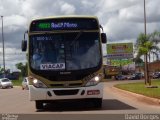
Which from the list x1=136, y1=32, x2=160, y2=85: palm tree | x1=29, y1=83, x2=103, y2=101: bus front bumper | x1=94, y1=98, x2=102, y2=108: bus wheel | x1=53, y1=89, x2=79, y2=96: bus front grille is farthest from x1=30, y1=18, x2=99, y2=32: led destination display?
x1=136, y1=32, x2=160, y2=85: palm tree

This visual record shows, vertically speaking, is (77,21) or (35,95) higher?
(77,21)

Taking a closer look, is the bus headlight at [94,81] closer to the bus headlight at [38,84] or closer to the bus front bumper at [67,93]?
the bus front bumper at [67,93]

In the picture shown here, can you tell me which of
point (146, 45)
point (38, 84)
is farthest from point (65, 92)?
point (146, 45)

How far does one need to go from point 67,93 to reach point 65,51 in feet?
5.19

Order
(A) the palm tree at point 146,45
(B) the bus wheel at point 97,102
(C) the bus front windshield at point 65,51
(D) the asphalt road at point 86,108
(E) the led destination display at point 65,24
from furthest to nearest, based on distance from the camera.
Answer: (A) the palm tree at point 146,45, (B) the bus wheel at point 97,102, (E) the led destination display at point 65,24, (C) the bus front windshield at point 65,51, (D) the asphalt road at point 86,108

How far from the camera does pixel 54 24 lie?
62.3 ft

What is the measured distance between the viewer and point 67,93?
722 inches

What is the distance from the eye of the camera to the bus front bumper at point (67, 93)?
18.2 metres

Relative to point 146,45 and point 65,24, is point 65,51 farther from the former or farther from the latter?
point 146,45

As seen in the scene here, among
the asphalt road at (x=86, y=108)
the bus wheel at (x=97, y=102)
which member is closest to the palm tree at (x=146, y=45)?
the asphalt road at (x=86, y=108)

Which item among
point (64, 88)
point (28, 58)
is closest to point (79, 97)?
point (64, 88)

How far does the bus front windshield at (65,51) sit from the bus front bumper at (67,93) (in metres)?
0.77

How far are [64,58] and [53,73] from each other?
28.1 inches

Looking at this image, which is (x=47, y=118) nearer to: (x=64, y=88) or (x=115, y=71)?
(x=64, y=88)
